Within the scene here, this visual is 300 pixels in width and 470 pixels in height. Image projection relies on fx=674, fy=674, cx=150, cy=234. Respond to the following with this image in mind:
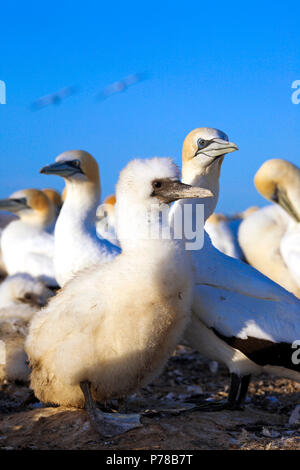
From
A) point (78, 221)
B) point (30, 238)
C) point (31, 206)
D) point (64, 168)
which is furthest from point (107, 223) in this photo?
point (78, 221)

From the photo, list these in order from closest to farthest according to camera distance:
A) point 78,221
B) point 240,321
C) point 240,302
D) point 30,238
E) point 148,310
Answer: point 148,310 → point 240,321 → point 240,302 → point 78,221 → point 30,238

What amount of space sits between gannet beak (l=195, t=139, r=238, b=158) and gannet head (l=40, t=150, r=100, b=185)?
2.12 m

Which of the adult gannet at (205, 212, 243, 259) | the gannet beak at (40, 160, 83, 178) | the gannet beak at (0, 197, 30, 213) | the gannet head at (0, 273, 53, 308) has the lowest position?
the gannet head at (0, 273, 53, 308)

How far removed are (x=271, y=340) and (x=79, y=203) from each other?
3.16 m

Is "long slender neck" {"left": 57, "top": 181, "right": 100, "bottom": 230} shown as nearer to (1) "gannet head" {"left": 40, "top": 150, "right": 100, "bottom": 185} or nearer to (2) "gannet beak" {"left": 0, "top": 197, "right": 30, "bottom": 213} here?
(1) "gannet head" {"left": 40, "top": 150, "right": 100, "bottom": 185}

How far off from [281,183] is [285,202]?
0.93 feet

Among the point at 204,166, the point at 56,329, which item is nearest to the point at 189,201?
the point at 204,166

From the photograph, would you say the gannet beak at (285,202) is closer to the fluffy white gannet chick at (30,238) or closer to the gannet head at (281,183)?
the gannet head at (281,183)

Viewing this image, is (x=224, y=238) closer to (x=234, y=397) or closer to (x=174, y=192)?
(x=234, y=397)

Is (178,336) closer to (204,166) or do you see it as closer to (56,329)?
(56,329)

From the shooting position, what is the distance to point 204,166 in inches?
214

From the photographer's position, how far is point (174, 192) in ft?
13.2

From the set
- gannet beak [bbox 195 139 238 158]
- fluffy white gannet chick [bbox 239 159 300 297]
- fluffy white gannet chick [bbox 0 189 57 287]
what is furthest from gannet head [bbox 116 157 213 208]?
fluffy white gannet chick [bbox 0 189 57 287]

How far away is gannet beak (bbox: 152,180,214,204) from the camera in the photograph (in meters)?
4.01
